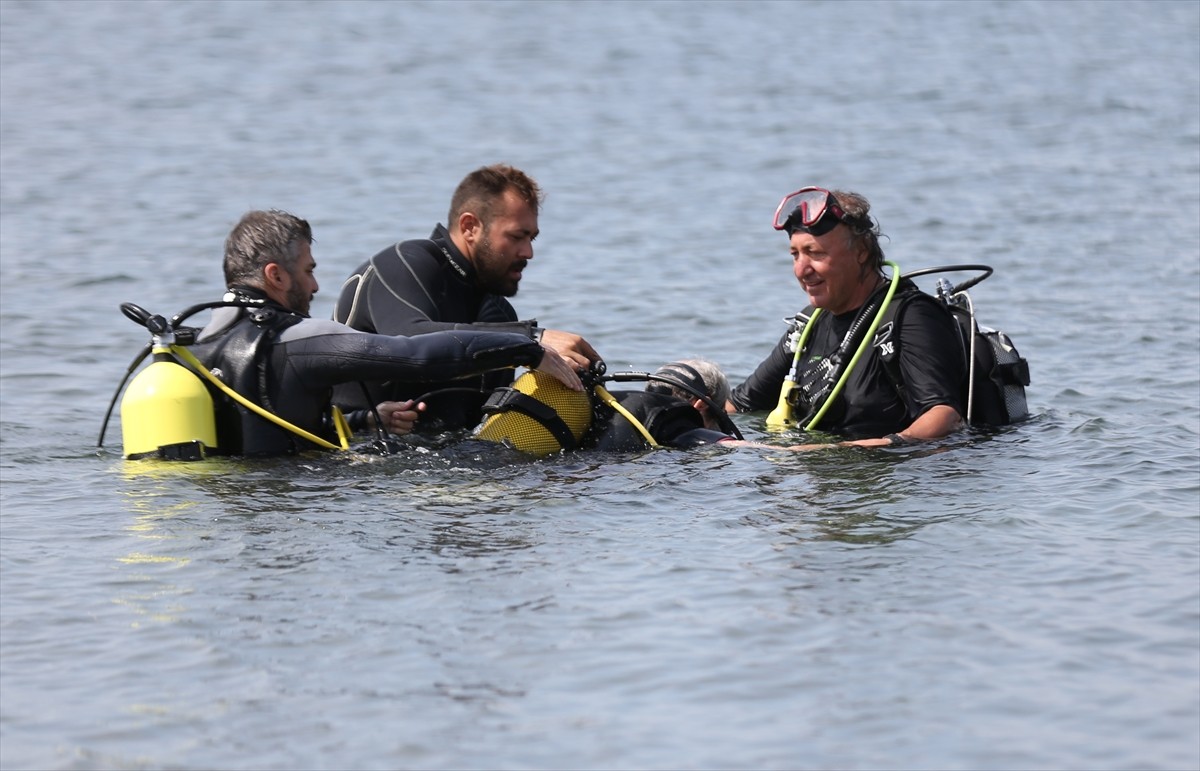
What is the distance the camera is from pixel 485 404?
6.82 meters

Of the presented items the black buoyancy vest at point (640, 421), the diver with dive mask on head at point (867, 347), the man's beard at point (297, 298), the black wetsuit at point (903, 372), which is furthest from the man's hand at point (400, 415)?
the black wetsuit at point (903, 372)

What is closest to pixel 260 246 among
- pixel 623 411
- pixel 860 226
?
pixel 623 411

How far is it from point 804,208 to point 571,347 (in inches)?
49.6

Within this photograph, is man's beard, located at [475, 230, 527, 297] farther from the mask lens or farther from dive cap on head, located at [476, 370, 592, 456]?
the mask lens

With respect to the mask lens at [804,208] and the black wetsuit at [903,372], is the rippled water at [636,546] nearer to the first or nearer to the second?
the black wetsuit at [903,372]

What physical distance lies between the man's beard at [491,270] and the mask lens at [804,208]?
123cm

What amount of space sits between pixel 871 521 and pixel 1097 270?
7.58 metres

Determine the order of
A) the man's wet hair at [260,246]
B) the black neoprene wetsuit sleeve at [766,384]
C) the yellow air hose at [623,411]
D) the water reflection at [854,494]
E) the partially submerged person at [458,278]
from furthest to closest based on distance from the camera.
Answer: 1. the black neoprene wetsuit sleeve at [766,384]
2. the partially submerged person at [458,278]
3. the yellow air hose at [623,411]
4. the man's wet hair at [260,246]
5. the water reflection at [854,494]

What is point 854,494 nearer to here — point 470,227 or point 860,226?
point 860,226

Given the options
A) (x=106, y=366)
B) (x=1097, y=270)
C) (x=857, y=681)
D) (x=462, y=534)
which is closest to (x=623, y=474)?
(x=462, y=534)

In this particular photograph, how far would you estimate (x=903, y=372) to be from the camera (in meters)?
6.85

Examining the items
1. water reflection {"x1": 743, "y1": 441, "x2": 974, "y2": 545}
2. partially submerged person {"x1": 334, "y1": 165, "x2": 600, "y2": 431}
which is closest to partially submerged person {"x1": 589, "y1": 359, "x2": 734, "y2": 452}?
water reflection {"x1": 743, "y1": 441, "x2": 974, "y2": 545}

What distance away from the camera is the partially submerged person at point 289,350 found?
6.25 meters

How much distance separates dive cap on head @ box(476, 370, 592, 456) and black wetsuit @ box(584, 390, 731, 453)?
21cm
